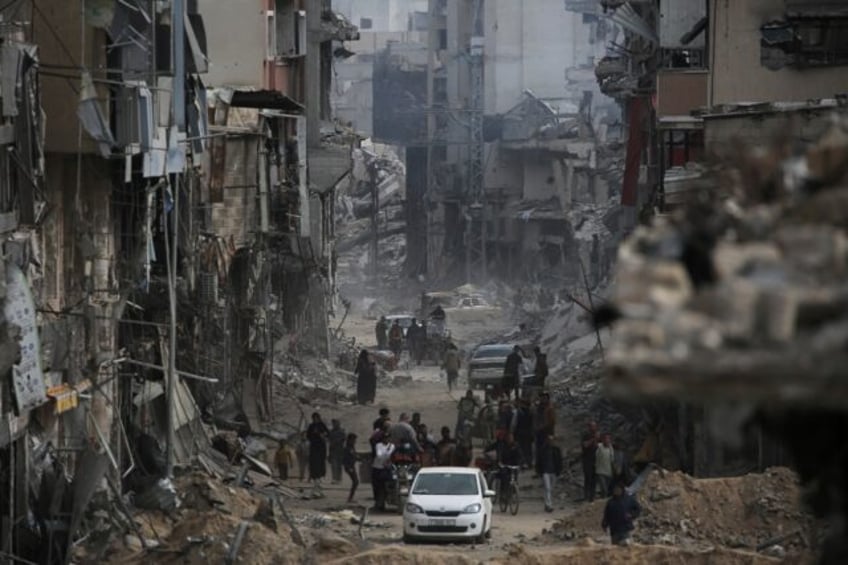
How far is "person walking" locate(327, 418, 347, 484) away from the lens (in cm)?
3359

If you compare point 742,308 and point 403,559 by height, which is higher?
point 742,308

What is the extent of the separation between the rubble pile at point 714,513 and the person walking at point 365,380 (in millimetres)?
18368

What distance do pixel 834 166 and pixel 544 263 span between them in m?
79.0

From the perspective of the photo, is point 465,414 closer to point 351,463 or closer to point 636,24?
point 351,463

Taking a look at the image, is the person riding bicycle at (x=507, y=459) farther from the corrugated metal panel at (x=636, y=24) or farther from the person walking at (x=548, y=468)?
the corrugated metal panel at (x=636, y=24)

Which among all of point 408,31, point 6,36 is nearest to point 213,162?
point 6,36

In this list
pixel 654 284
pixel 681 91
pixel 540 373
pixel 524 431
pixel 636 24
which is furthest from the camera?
pixel 636 24

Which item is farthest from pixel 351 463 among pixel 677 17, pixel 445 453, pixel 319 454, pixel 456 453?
pixel 677 17

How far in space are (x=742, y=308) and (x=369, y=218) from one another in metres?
94.2

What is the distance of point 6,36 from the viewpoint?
2239 centimetres

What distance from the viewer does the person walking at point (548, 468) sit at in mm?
30969

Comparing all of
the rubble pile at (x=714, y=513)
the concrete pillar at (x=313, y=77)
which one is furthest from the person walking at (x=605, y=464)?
the concrete pillar at (x=313, y=77)

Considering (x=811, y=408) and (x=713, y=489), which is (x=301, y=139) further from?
(x=811, y=408)

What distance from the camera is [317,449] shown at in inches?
1308
